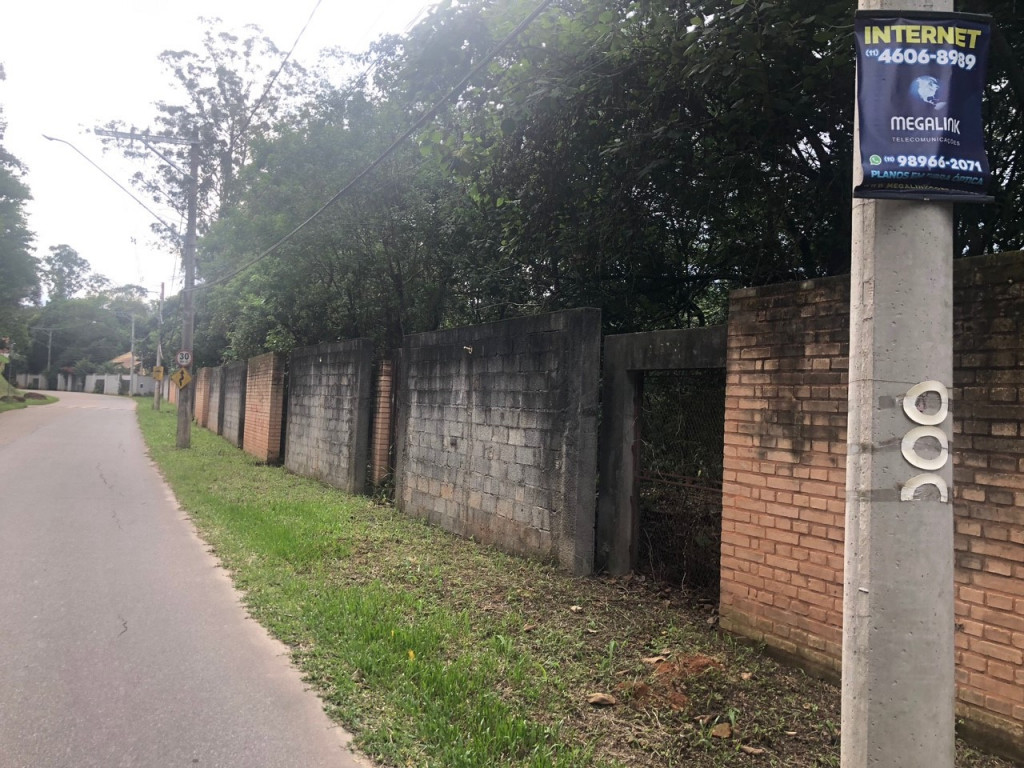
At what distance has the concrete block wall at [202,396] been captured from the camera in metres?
27.4

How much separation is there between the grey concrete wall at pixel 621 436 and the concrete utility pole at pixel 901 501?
3.16m

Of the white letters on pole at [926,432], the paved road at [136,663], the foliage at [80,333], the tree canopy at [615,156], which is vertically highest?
the foliage at [80,333]

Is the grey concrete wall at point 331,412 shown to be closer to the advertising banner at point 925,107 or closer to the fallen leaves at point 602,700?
the fallen leaves at point 602,700

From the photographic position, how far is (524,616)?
500cm

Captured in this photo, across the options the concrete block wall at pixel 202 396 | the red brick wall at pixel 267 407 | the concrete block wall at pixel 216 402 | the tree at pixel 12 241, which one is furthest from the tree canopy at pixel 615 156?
the tree at pixel 12 241

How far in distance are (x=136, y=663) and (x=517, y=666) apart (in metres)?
2.34

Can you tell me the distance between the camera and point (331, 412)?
39.2 feet

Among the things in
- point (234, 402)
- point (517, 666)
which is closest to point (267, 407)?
point (234, 402)

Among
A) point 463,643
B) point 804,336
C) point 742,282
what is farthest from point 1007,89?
point 463,643

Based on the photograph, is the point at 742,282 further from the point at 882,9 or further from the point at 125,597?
the point at 125,597

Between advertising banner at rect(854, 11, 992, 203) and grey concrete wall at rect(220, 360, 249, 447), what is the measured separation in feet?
61.0

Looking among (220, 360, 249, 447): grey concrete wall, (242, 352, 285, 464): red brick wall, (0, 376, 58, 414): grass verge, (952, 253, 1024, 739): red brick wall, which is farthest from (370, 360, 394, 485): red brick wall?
(0, 376, 58, 414): grass verge

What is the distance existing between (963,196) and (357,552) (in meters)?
5.96

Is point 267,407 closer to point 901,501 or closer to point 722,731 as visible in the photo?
point 722,731
